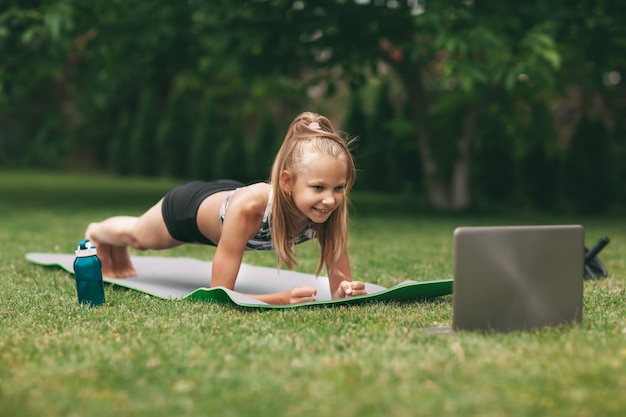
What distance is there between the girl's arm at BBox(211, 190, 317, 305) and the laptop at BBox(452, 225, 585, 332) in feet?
3.10

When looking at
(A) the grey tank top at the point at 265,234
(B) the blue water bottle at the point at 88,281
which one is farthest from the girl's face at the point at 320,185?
(B) the blue water bottle at the point at 88,281

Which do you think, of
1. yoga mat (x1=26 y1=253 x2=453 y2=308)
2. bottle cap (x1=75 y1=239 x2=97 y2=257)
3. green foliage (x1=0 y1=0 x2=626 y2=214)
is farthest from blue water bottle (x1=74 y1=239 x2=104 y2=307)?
green foliage (x1=0 y1=0 x2=626 y2=214)

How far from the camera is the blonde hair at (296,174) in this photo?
3.53 m

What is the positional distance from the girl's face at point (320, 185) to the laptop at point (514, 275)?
0.81 meters

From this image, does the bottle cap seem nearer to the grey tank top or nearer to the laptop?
the grey tank top

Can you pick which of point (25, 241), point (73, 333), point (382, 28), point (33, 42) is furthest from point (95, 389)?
point (33, 42)

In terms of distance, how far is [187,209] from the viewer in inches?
167

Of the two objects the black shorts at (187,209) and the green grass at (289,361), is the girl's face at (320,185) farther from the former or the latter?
the black shorts at (187,209)

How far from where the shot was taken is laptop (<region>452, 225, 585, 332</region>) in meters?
2.78

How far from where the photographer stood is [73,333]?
2.95 metres

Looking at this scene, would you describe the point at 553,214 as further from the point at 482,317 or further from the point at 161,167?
the point at 161,167

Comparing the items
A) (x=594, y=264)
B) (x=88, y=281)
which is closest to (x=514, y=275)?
(x=88, y=281)

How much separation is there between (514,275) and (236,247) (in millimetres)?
1318

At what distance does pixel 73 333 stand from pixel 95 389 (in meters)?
0.79
